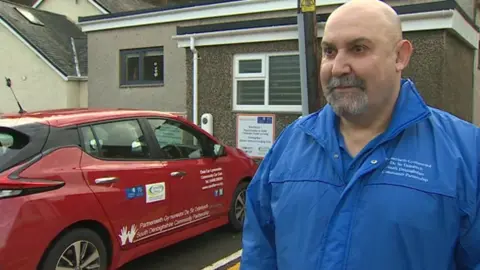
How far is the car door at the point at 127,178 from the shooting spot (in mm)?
3947

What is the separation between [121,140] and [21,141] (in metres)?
0.94

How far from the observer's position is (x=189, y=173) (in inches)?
190

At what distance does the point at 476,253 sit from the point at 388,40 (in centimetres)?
75

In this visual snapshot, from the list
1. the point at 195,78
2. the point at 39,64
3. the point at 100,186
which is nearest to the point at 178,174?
the point at 100,186

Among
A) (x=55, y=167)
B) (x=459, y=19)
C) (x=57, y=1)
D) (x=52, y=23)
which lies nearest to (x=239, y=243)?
Result: (x=55, y=167)

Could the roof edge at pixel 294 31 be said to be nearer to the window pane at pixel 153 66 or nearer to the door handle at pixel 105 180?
the window pane at pixel 153 66

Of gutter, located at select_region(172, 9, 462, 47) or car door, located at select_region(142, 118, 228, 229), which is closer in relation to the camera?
car door, located at select_region(142, 118, 228, 229)

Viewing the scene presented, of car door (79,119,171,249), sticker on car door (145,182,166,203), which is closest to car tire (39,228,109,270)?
car door (79,119,171,249)

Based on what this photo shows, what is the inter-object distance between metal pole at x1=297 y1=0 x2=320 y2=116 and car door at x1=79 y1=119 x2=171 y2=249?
236 cm

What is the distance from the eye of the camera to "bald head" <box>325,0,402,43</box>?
162 centimetres

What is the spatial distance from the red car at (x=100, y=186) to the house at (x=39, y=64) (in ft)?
44.1

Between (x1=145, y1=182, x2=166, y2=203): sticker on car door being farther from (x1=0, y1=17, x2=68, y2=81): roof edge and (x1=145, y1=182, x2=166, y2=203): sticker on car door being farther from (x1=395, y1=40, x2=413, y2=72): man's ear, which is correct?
(x1=0, y1=17, x2=68, y2=81): roof edge

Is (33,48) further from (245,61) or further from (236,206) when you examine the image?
(236,206)

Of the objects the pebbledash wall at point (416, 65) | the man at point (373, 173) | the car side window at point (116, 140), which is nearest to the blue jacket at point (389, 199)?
the man at point (373, 173)
